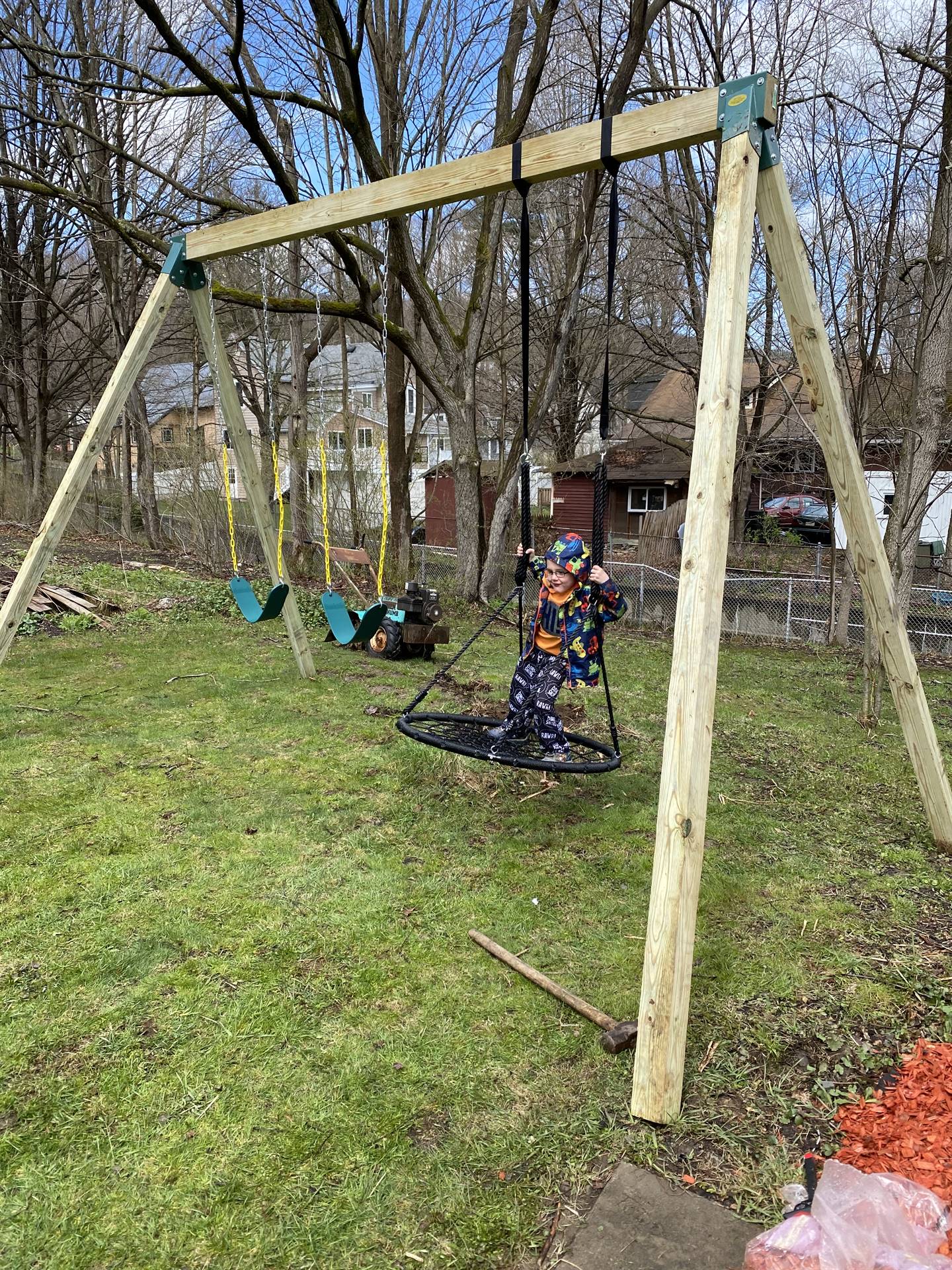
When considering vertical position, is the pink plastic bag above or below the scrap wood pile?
below

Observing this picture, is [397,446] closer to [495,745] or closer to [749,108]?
[495,745]

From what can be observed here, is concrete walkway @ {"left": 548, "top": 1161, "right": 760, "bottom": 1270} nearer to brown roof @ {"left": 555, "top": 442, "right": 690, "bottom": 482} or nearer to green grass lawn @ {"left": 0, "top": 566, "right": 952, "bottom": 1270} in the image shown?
green grass lawn @ {"left": 0, "top": 566, "right": 952, "bottom": 1270}

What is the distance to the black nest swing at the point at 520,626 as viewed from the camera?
3.19 metres

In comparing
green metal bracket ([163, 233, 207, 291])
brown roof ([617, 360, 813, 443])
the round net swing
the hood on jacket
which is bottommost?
the round net swing

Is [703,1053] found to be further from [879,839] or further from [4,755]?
[4,755]

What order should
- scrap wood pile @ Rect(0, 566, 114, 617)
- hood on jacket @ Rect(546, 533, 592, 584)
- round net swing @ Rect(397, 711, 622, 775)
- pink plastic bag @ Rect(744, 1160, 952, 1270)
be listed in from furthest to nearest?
1. scrap wood pile @ Rect(0, 566, 114, 617)
2. hood on jacket @ Rect(546, 533, 592, 584)
3. round net swing @ Rect(397, 711, 622, 775)
4. pink plastic bag @ Rect(744, 1160, 952, 1270)

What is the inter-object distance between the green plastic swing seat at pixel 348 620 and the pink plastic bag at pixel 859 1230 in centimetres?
413

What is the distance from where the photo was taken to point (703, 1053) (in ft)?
8.02

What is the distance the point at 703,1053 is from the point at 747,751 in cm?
319

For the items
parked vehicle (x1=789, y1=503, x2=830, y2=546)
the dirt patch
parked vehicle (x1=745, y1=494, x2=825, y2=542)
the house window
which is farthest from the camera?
the house window

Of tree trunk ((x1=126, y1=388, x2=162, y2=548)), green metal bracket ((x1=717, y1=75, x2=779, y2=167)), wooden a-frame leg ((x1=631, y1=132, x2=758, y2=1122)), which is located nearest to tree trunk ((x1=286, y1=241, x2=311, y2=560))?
tree trunk ((x1=126, y1=388, x2=162, y2=548))

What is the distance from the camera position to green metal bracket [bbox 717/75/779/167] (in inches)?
103

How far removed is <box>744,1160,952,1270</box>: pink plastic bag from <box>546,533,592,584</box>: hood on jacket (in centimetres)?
282

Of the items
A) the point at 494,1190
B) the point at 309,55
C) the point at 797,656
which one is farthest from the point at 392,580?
the point at 494,1190
